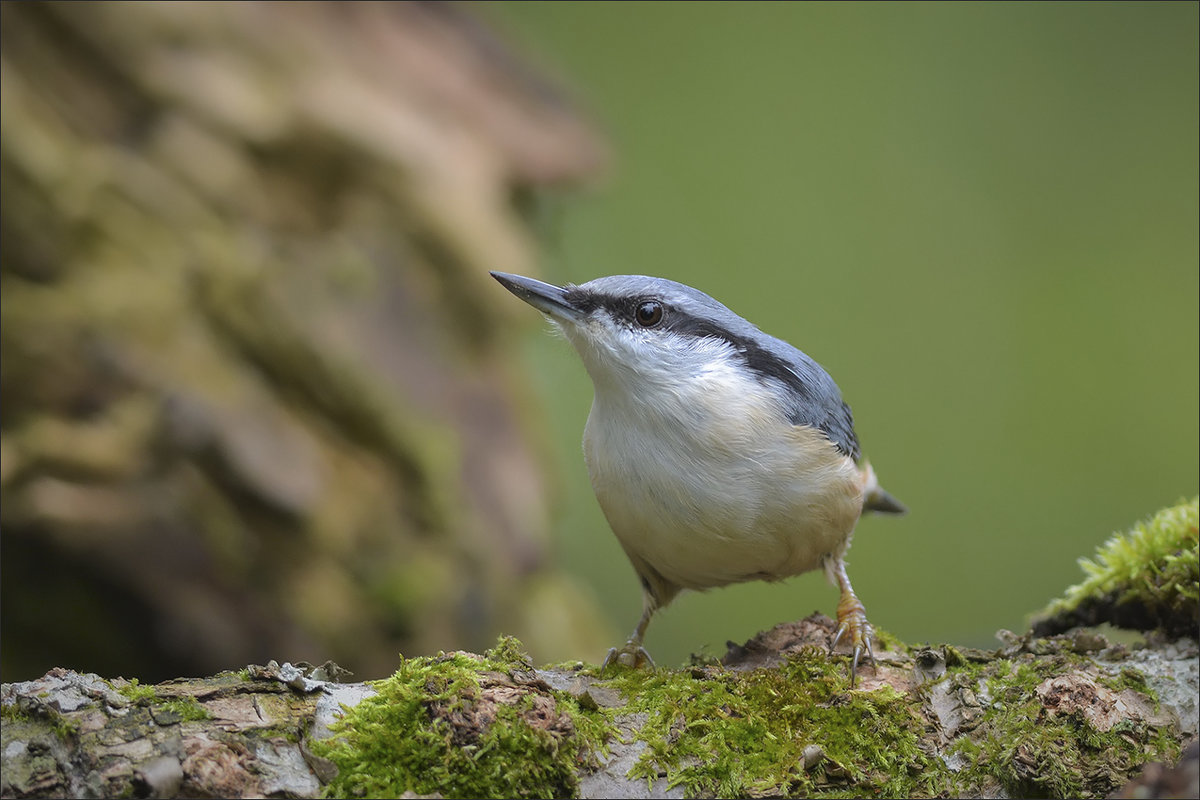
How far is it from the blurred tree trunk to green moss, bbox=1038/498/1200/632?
264 centimetres

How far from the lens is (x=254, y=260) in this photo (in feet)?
13.4

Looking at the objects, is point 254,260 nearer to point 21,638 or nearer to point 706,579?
point 21,638

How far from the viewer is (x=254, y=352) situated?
13.0 ft

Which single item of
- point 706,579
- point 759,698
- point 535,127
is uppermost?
point 535,127

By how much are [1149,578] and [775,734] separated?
1298 mm

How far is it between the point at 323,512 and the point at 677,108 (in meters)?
→ 4.01

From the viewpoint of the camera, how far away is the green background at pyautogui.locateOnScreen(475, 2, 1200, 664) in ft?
19.0

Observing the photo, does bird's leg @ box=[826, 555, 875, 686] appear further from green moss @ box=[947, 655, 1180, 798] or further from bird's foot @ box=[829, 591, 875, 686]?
green moss @ box=[947, 655, 1180, 798]

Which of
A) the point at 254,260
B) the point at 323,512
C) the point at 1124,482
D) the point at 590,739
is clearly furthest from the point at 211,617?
the point at 1124,482

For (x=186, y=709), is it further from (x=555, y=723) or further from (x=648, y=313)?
(x=648, y=313)

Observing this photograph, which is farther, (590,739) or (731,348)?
(731,348)

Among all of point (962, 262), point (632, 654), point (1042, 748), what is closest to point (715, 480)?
point (632, 654)

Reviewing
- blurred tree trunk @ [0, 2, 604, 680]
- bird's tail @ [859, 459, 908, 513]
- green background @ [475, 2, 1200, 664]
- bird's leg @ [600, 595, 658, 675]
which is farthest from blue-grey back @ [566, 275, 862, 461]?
green background @ [475, 2, 1200, 664]

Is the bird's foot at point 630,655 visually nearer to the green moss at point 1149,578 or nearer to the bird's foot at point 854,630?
the bird's foot at point 854,630
